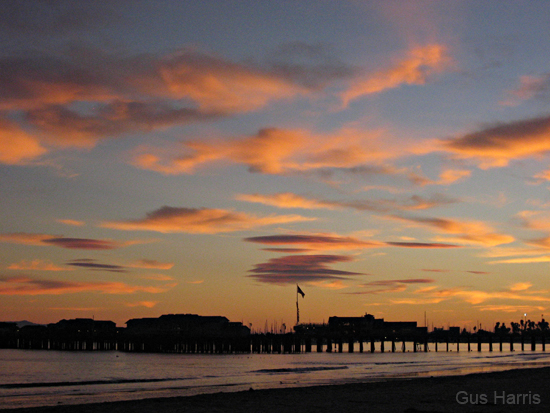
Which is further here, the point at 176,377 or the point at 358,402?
the point at 176,377

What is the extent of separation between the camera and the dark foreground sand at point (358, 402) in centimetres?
2611

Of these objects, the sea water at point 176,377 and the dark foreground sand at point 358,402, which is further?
the sea water at point 176,377

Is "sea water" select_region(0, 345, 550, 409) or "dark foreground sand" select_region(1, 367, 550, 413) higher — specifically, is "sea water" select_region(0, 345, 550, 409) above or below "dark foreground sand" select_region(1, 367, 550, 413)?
below

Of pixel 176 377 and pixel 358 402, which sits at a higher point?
pixel 358 402

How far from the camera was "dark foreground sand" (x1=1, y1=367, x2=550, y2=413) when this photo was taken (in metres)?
26.1

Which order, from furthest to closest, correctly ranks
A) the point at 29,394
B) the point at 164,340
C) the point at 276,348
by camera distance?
the point at 164,340, the point at 276,348, the point at 29,394

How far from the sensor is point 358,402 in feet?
96.1

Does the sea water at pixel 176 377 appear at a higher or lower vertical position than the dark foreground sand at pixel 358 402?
lower

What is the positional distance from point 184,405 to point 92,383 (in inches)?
1322

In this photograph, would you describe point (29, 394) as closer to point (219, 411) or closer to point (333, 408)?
point (219, 411)

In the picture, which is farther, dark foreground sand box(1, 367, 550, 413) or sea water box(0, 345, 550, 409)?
sea water box(0, 345, 550, 409)

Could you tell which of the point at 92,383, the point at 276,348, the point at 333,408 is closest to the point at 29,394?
the point at 92,383

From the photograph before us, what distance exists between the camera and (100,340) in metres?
192

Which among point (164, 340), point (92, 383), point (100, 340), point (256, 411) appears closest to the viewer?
point (256, 411)
